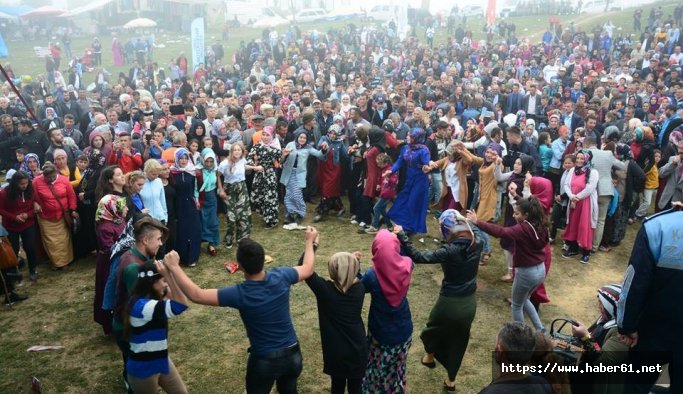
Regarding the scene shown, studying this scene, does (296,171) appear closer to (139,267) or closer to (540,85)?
(139,267)

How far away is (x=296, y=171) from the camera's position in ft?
31.8

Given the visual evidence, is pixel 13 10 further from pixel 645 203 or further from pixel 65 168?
pixel 645 203

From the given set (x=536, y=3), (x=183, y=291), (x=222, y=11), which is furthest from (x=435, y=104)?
(x=222, y=11)

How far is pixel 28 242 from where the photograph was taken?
7.49 meters

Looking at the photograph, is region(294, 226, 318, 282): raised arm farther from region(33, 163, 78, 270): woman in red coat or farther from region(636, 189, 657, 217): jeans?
region(636, 189, 657, 217): jeans

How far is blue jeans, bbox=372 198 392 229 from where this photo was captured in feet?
29.6

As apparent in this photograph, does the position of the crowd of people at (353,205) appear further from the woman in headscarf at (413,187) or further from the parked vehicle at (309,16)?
the parked vehicle at (309,16)

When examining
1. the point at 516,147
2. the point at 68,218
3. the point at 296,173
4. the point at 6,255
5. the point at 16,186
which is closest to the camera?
the point at 6,255

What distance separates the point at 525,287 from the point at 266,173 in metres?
5.14

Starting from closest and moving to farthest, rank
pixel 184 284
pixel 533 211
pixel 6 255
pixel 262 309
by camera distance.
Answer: pixel 184 284 < pixel 262 309 < pixel 533 211 < pixel 6 255

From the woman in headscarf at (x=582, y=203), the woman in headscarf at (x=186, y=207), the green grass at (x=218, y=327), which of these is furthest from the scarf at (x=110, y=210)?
the woman in headscarf at (x=582, y=203)

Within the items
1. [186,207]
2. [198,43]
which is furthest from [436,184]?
[198,43]

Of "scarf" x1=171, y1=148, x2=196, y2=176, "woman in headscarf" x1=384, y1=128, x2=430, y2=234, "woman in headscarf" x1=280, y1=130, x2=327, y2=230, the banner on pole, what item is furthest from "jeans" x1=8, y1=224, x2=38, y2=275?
the banner on pole

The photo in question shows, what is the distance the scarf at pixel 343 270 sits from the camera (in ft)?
13.3
